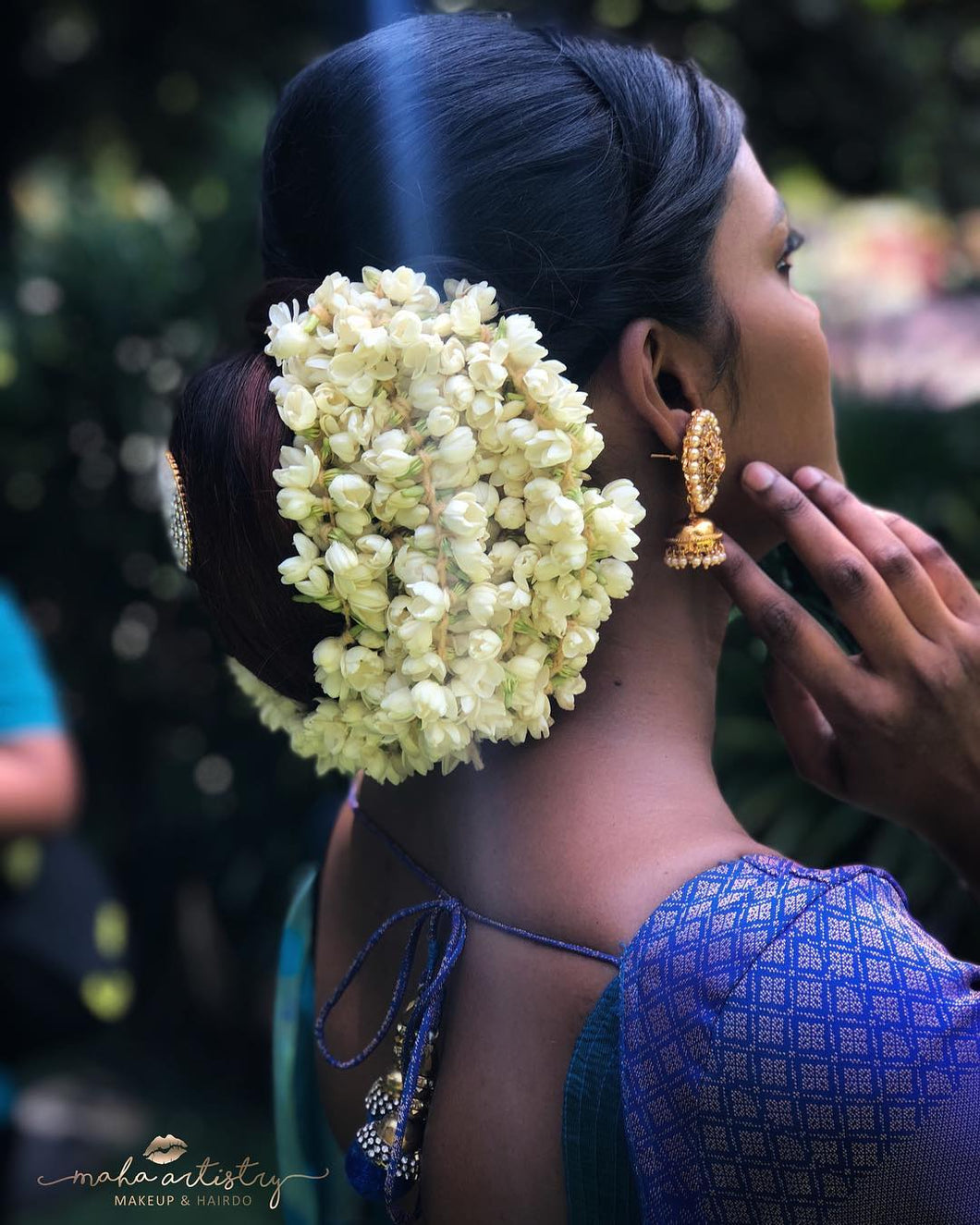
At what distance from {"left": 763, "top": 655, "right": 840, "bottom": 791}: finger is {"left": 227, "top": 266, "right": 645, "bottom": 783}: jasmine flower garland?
576mm

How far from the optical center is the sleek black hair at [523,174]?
1.50 m

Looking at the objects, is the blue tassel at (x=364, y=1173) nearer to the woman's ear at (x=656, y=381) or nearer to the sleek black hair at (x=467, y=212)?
the sleek black hair at (x=467, y=212)

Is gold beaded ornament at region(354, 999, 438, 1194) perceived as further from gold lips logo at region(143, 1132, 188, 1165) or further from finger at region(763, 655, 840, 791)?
finger at region(763, 655, 840, 791)

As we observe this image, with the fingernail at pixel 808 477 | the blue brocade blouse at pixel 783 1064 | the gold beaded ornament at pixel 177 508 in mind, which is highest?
the gold beaded ornament at pixel 177 508

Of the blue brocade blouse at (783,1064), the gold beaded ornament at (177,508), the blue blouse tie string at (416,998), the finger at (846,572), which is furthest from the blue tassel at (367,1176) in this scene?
the finger at (846,572)

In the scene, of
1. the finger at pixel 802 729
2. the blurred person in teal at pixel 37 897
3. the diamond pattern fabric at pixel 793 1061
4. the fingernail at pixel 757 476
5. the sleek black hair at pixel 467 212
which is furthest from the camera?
the blurred person in teal at pixel 37 897

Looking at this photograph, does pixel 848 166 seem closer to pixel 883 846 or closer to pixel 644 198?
pixel 883 846

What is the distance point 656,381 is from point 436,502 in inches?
15.5

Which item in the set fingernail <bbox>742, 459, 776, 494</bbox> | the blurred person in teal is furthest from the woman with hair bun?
the blurred person in teal

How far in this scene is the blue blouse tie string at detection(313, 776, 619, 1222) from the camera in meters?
1.52

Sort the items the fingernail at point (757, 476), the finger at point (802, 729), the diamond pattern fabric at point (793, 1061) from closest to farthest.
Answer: the diamond pattern fabric at point (793, 1061)
the fingernail at point (757, 476)
the finger at point (802, 729)

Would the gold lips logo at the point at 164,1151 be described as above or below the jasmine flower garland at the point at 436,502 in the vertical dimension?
below

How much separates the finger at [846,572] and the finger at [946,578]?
12 cm

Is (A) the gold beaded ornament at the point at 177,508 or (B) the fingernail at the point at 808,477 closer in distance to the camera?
(A) the gold beaded ornament at the point at 177,508
